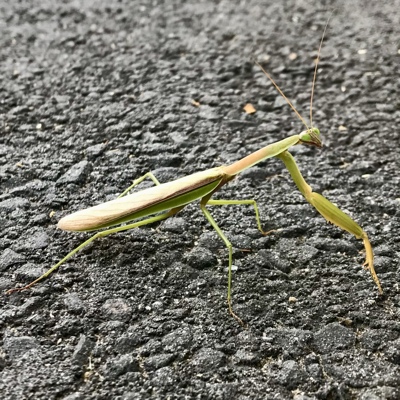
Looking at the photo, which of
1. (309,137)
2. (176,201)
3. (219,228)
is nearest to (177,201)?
(176,201)

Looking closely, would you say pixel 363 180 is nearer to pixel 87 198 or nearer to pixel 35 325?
pixel 87 198

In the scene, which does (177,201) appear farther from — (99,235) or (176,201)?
(99,235)

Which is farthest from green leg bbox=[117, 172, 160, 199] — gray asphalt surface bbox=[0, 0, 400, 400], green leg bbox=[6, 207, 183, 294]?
green leg bbox=[6, 207, 183, 294]

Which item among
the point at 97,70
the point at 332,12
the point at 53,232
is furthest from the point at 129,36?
the point at 53,232

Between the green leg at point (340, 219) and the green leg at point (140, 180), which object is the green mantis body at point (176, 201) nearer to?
the green leg at point (340, 219)

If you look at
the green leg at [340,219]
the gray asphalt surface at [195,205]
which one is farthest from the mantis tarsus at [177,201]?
the gray asphalt surface at [195,205]

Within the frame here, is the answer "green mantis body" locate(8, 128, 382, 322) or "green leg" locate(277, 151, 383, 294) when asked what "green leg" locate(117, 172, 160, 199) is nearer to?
"green mantis body" locate(8, 128, 382, 322)

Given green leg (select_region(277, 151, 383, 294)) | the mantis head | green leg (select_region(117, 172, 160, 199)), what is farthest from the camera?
green leg (select_region(117, 172, 160, 199))

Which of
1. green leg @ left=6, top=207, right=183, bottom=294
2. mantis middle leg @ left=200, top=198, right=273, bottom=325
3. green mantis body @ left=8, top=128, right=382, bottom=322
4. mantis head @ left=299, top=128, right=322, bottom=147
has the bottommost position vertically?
mantis middle leg @ left=200, top=198, right=273, bottom=325

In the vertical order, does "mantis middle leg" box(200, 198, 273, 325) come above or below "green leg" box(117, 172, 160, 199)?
below
